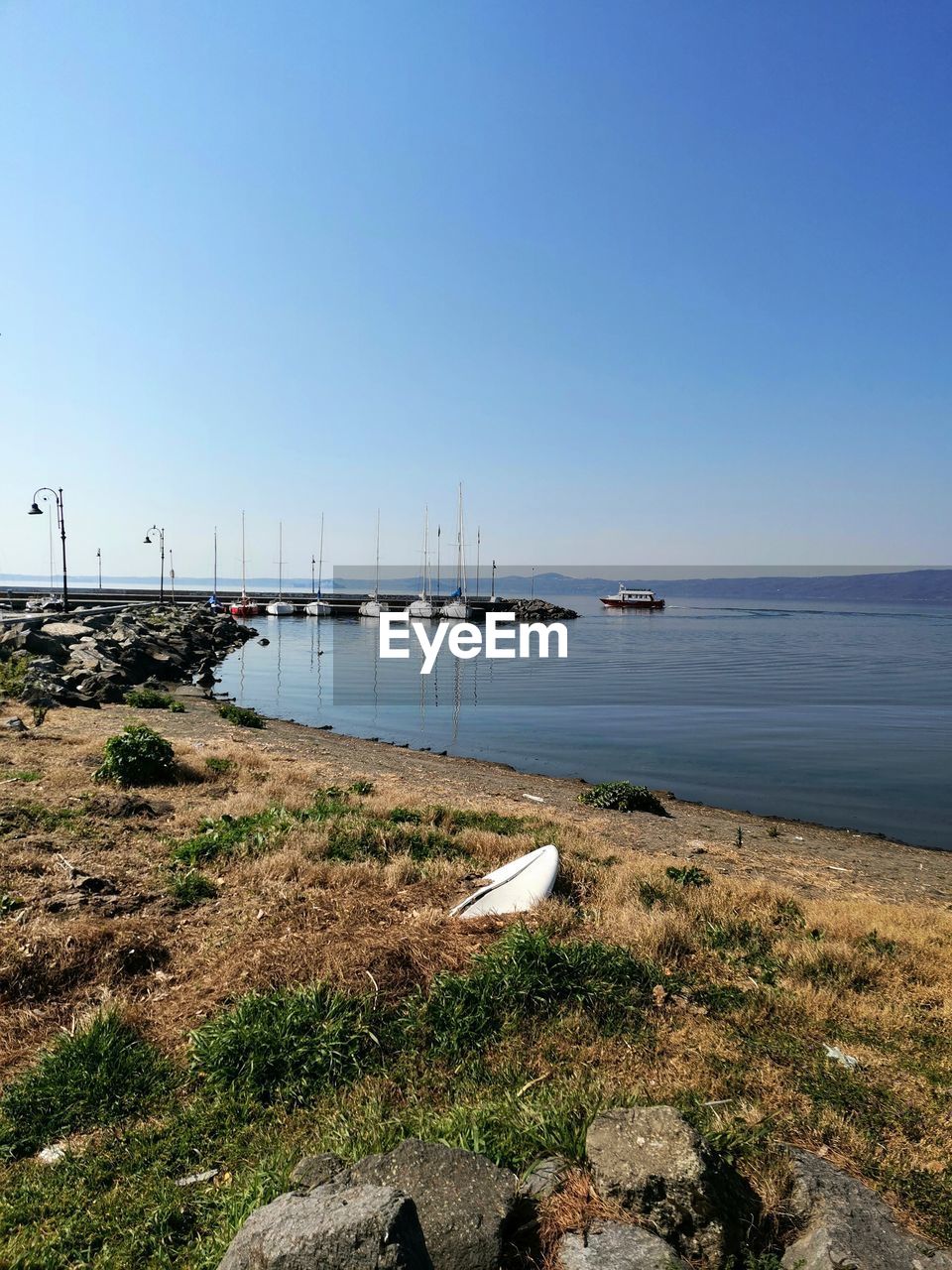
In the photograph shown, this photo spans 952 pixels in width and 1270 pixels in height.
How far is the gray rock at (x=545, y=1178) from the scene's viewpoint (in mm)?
3795

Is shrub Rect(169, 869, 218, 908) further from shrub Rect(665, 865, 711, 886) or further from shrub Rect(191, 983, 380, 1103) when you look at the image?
shrub Rect(665, 865, 711, 886)

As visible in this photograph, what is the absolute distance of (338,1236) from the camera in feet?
9.73

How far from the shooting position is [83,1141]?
4434 millimetres

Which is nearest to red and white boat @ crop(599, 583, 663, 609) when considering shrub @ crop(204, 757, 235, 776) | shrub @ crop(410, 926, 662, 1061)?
shrub @ crop(204, 757, 235, 776)

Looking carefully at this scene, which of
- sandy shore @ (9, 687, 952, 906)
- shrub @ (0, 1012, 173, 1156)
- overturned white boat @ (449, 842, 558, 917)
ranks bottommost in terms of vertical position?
sandy shore @ (9, 687, 952, 906)

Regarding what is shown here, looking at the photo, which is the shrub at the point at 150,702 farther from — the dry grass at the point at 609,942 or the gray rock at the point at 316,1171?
the gray rock at the point at 316,1171

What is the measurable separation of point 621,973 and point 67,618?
53806 millimetres

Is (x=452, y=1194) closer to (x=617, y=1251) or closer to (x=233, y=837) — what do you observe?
(x=617, y=1251)

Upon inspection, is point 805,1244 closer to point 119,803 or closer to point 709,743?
point 119,803

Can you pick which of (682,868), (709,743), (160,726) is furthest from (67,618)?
(682,868)

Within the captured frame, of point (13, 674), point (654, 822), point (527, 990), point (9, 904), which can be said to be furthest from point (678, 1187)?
point (13, 674)

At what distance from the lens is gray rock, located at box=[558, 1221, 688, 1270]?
3.31 m

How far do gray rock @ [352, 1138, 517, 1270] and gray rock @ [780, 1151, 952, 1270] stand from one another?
4.61ft

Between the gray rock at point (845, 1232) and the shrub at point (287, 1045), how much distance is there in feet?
9.16
